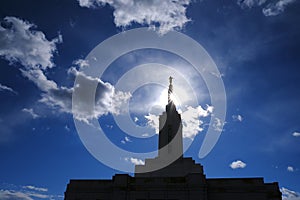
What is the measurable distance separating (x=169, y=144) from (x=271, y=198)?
46.0ft

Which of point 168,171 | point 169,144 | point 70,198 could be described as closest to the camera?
point 70,198

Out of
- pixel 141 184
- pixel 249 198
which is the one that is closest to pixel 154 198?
pixel 141 184

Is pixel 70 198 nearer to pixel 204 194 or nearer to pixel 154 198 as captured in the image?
pixel 154 198

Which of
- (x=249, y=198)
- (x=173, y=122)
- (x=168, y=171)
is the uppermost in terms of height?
(x=173, y=122)

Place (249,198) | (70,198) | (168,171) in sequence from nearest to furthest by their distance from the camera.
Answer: (249,198), (70,198), (168,171)

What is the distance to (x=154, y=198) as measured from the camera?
2833cm

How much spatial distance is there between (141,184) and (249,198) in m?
12.1

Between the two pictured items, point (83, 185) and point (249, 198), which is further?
point (83, 185)

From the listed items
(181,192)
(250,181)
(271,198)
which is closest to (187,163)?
(181,192)

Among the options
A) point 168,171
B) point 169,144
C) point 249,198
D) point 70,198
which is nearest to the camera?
point 249,198

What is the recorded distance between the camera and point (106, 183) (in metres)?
30.6

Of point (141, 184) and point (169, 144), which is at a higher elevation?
point (169, 144)

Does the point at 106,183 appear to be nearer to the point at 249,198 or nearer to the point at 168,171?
the point at 168,171

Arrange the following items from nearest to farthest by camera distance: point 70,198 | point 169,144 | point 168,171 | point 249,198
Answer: point 249,198 → point 70,198 → point 168,171 → point 169,144
